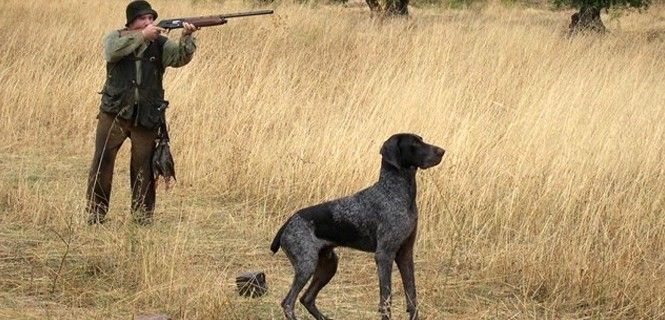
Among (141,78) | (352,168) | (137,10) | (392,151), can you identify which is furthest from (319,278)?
(352,168)

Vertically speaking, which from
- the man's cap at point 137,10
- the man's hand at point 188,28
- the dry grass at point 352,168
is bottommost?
the dry grass at point 352,168

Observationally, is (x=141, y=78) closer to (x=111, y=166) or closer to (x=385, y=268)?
(x=111, y=166)

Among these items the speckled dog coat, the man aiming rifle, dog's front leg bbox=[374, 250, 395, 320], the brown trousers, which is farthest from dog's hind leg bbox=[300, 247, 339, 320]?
the brown trousers

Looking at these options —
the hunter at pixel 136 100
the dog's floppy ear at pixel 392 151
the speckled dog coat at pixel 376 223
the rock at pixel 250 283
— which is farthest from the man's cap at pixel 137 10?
the dog's floppy ear at pixel 392 151

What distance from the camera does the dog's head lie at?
532 centimetres

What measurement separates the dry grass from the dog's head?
0.81 m

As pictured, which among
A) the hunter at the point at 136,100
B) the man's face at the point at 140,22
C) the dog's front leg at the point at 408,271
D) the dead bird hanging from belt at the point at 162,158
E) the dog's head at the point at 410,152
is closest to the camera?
the dog's head at the point at 410,152

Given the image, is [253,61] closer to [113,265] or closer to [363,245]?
[113,265]

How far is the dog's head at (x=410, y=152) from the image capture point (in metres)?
5.32

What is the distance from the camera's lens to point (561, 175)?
26.1 feet

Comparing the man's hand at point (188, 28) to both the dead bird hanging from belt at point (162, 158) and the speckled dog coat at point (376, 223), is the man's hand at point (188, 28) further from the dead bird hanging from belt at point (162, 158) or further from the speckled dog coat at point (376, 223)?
the speckled dog coat at point (376, 223)

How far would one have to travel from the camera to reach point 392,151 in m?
5.37

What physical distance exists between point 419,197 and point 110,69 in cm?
226

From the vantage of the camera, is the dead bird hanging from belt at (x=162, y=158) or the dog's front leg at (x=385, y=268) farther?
the dead bird hanging from belt at (x=162, y=158)
